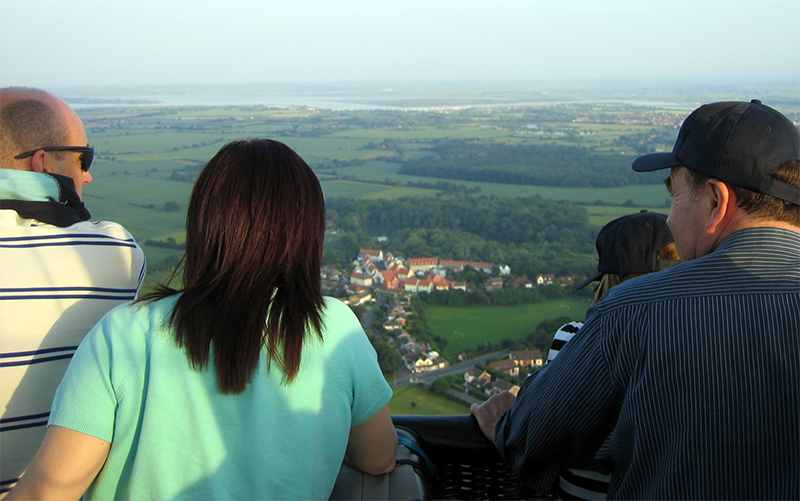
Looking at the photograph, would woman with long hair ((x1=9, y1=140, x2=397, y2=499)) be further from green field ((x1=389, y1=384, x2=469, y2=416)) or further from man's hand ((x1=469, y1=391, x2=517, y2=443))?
green field ((x1=389, y1=384, x2=469, y2=416))

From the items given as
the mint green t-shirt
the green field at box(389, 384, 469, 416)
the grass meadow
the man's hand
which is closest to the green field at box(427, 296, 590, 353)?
the green field at box(389, 384, 469, 416)

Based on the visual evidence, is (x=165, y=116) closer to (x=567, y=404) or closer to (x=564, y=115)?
(x=567, y=404)

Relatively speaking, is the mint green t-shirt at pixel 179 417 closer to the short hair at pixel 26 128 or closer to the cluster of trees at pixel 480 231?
the short hair at pixel 26 128

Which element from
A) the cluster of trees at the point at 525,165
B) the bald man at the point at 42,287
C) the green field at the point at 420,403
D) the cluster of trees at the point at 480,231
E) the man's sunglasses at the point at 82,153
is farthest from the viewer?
the cluster of trees at the point at 525,165

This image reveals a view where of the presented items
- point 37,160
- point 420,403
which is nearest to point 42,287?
point 37,160

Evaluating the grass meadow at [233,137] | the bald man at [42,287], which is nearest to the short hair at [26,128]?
the bald man at [42,287]

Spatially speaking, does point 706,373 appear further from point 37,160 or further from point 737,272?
point 37,160

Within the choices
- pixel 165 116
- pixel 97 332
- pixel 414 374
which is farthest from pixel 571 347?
pixel 165 116
